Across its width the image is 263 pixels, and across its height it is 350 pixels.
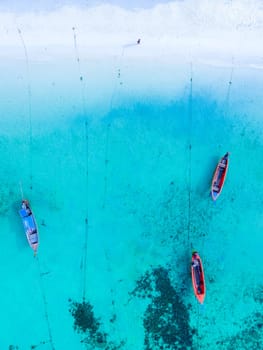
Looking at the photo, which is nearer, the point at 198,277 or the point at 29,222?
the point at 29,222

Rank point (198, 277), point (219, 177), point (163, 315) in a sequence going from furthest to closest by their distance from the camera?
point (163, 315)
point (219, 177)
point (198, 277)

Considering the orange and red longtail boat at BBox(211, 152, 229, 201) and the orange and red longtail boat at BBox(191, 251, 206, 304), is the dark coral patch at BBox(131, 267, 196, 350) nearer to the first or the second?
the orange and red longtail boat at BBox(191, 251, 206, 304)

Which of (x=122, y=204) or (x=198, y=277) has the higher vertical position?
(x=122, y=204)

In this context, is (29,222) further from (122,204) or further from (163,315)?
(163,315)

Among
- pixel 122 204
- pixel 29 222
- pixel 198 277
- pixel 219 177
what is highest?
pixel 219 177

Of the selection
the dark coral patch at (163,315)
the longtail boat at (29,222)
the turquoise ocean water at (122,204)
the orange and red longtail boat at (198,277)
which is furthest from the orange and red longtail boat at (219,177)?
the longtail boat at (29,222)

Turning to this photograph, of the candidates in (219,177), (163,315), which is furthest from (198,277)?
(219,177)

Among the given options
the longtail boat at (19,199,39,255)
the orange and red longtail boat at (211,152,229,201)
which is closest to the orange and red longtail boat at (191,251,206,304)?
the orange and red longtail boat at (211,152,229,201)

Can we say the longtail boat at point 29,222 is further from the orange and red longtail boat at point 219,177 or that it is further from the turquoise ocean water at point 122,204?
the orange and red longtail boat at point 219,177
